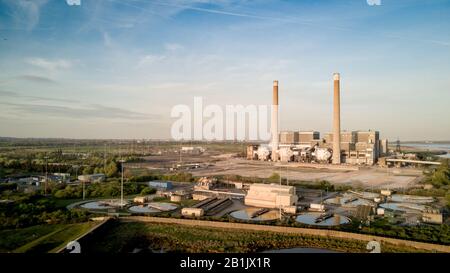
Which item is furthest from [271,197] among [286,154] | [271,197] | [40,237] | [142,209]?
[286,154]

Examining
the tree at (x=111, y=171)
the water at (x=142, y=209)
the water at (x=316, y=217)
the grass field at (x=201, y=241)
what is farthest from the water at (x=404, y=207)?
the tree at (x=111, y=171)

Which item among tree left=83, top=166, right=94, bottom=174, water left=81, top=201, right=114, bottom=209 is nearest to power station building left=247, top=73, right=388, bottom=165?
tree left=83, top=166, right=94, bottom=174

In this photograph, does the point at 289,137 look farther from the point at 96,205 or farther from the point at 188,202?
the point at 96,205

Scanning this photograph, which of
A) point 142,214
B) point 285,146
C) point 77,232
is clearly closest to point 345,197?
point 142,214

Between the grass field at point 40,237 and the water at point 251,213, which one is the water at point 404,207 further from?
the grass field at point 40,237

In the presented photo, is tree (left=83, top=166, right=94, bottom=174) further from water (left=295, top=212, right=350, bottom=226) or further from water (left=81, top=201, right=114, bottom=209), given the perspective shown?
water (left=295, top=212, right=350, bottom=226)
